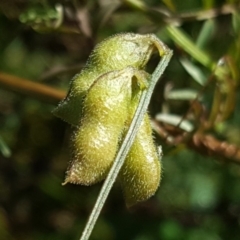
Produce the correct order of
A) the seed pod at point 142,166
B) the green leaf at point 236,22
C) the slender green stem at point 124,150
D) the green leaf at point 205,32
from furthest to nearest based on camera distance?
the green leaf at point 205,32, the green leaf at point 236,22, the seed pod at point 142,166, the slender green stem at point 124,150

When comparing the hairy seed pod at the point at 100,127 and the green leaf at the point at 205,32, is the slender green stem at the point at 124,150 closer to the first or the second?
the hairy seed pod at the point at 100,127

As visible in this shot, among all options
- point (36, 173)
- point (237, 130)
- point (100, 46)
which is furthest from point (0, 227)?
point (100, 46)

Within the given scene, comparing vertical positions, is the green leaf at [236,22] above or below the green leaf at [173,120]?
above

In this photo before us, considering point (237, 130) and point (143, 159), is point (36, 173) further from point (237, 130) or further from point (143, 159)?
point (143, 159)

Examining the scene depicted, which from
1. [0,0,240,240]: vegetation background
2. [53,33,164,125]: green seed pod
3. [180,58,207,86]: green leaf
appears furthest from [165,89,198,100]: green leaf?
[53,33,164,125]: green seed pod

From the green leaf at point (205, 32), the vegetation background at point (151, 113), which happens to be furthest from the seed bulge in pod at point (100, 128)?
the green leaf at point (205, 32)

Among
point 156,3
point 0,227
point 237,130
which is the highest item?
point 156,3

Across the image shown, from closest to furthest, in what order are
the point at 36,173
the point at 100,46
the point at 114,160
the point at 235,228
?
1. the point at 114,160
2. the point at 100,46
3. the point at 235,228
4. the point at 36,173

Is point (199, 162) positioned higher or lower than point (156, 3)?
lower
